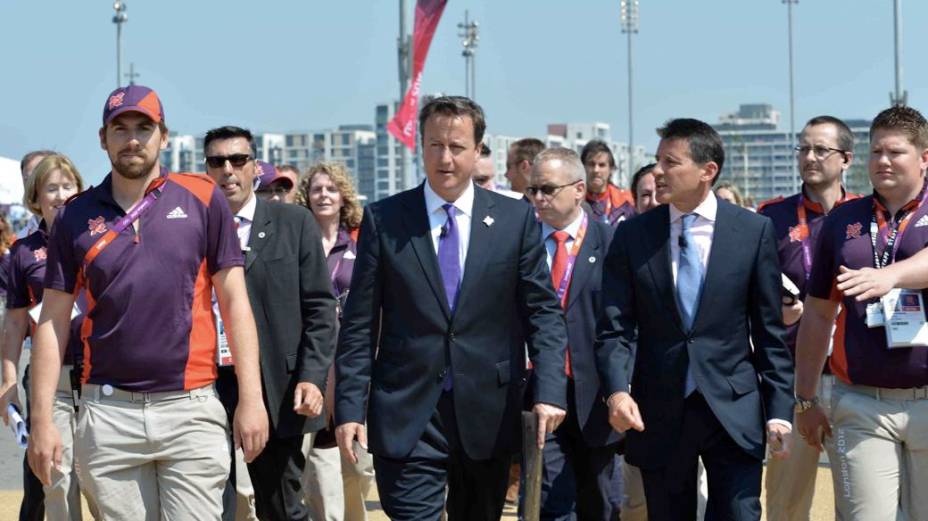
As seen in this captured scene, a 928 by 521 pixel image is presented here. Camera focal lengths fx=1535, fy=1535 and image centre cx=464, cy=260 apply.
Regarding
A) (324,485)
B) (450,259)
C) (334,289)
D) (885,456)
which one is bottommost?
(324,485)

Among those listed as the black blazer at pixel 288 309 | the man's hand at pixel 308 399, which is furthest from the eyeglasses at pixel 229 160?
the man's hand at pixel 308 399

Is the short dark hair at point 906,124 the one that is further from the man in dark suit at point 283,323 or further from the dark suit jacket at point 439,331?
the man in dark suit at point 283,323

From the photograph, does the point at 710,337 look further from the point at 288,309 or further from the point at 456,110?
the point at 288,309

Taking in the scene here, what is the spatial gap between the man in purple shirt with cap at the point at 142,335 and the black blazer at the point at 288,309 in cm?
130

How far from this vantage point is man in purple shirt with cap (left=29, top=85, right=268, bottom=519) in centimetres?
594

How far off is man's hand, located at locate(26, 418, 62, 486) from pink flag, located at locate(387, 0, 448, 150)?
1577 centimetres

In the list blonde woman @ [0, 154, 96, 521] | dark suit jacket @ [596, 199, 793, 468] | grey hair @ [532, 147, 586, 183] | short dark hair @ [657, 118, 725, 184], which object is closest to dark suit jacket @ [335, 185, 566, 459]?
dark suit jacket @ [596, 199, 793, 468]

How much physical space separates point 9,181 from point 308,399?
16.4m

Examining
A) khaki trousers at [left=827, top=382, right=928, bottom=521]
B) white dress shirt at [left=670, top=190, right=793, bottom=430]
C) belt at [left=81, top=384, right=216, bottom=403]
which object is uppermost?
white dress shirt at [left=670, top=190, right=793, bottom=430]

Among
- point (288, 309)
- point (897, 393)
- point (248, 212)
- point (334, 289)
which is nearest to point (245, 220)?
point (248, 212)

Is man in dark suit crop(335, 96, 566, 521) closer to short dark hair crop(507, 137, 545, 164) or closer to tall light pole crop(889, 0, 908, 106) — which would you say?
short dark hair crop(507, 137, 545, 164)

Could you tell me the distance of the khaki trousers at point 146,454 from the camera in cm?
595

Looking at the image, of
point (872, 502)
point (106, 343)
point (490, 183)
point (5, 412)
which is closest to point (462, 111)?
point (106, 343)

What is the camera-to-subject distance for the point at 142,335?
593 centimetres
